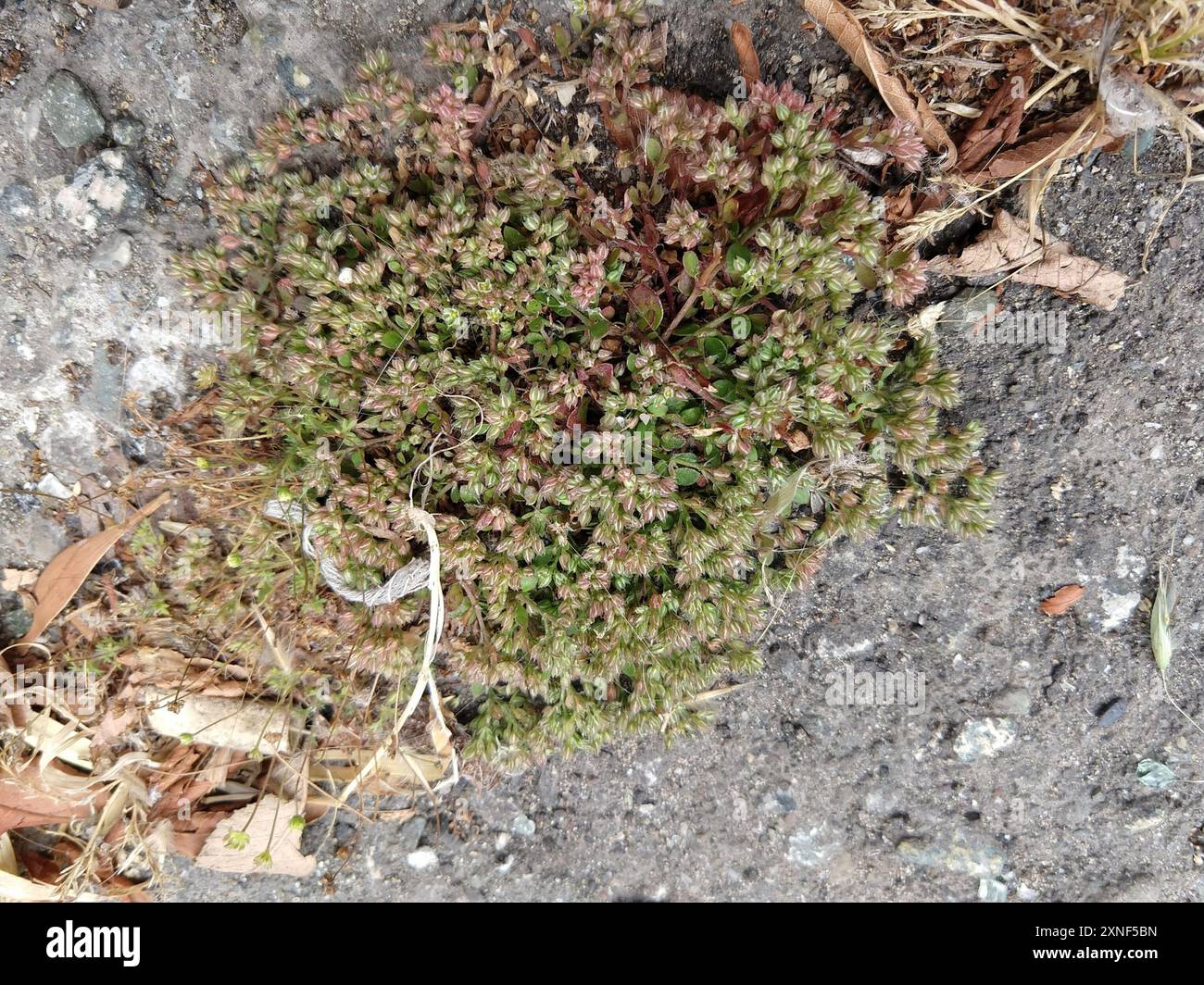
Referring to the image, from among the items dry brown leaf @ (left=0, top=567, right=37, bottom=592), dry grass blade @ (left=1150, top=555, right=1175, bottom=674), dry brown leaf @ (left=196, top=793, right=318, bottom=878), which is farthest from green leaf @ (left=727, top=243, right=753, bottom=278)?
dry brown leaf @ (left=0, top=567, right=37, bottom=592)

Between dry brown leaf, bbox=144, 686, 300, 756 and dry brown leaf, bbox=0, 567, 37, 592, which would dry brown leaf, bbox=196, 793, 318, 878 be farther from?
dry brown leaf, bbox=0, 567, 37, 592

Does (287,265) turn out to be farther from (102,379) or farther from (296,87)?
(102,379)

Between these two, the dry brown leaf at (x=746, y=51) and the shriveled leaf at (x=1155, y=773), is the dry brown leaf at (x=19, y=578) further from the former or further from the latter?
the shriveled leaf at (x=1155, y=773)

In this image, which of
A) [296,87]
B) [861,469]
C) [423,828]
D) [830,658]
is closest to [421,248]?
[296,87]

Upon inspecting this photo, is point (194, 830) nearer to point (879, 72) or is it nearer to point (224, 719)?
point (224, 719)

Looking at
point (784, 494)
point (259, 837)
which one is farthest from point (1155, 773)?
point (259, 837)

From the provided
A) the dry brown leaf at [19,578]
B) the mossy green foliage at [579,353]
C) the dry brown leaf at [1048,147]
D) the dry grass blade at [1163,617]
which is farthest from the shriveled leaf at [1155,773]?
the dry brown leaf at [19,578]
